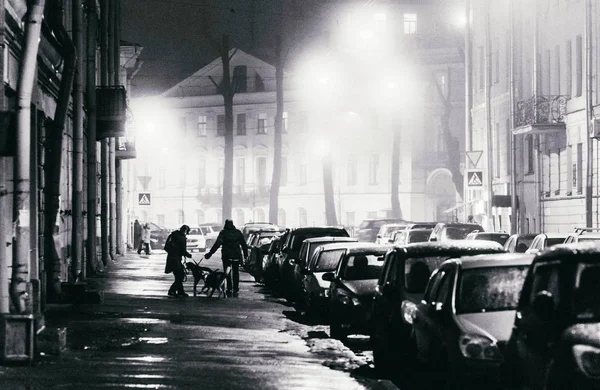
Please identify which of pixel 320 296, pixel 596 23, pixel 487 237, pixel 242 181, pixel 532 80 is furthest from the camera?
pixel 242 181

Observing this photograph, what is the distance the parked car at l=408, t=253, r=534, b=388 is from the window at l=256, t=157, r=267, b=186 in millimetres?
84868

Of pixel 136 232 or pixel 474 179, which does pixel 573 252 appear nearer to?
pixel 474 179

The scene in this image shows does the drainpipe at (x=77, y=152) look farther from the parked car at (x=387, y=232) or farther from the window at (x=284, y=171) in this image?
the window at (x=284, y=171)

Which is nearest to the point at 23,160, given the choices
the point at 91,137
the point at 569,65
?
the point at 91,137

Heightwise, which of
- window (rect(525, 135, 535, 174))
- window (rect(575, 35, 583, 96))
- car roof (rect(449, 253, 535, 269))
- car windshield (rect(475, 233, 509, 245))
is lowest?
car windshield (rect(475, 233, 509, 245))

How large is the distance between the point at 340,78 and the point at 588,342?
274 ft

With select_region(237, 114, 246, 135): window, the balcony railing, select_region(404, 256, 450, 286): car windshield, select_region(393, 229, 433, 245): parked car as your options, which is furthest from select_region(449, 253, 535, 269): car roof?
select_region(237, 114, 246, 135): window

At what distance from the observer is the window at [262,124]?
9988cm

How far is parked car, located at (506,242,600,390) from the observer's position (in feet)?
33.7

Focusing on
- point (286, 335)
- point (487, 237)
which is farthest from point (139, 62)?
point (286, 335)

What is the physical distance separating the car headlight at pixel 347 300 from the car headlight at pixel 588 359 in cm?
1027

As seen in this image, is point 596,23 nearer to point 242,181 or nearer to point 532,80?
point 532,80

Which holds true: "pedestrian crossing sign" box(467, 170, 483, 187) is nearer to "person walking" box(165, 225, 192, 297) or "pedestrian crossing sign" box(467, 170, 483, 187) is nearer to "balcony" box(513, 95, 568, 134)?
"balcony" box(513, 95, 568, 134)

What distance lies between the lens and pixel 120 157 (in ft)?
191
